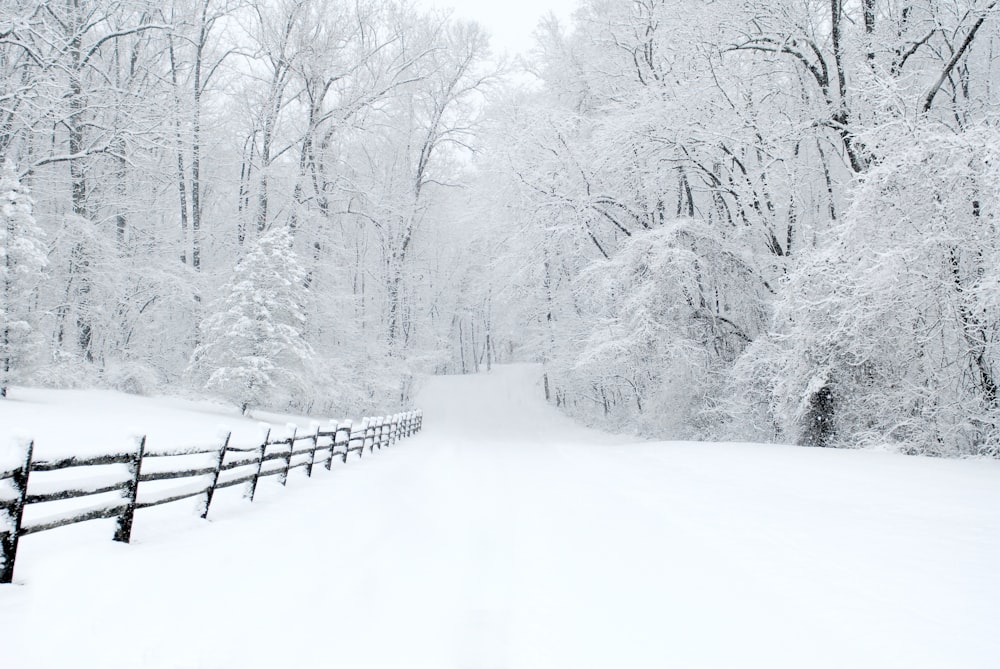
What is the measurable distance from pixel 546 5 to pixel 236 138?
1455 cm

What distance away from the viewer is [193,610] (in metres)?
3.87

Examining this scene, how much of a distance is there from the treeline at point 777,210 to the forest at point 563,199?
90 mm

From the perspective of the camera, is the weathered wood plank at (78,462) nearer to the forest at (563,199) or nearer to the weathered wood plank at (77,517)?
the weathered wood plank at (77,517)

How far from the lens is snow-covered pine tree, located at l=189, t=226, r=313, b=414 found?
17453 mm

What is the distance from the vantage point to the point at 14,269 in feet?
44.2

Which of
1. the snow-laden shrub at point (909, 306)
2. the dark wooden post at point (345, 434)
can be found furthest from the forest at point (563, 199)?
the dark wooden post at point (345, 434)

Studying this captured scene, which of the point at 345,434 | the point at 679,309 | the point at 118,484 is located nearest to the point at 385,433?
the point at 345,434

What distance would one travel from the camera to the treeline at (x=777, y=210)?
10.1 m

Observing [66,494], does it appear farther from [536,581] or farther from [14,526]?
[536,581]

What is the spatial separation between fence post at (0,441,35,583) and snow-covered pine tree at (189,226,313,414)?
13633mm

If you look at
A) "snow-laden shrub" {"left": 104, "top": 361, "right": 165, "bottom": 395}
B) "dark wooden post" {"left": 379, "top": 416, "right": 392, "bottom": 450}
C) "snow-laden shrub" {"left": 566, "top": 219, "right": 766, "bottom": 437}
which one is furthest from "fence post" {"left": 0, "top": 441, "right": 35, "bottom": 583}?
"snow-laden shrub" {"left": 104, "top": 361, "right": 165, "bottom": 395}

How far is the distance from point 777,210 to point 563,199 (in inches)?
254

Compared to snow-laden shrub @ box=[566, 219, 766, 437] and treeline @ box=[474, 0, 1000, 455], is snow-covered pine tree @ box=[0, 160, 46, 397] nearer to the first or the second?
treeline @ box=[474, 0, 1000, 455]

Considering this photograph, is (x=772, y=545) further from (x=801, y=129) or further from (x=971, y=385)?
(x=801, y=129)
